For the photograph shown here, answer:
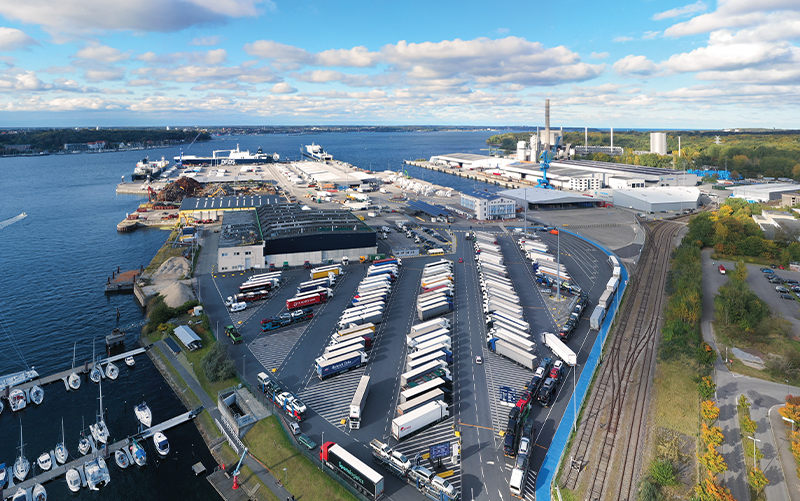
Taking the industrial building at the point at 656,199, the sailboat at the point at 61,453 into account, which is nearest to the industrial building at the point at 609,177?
the industrial building at the point at 656,199

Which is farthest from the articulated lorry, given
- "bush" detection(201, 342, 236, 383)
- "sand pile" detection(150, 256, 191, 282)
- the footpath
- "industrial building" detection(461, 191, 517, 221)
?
"industrial building" detection(461, 191, 517, 221)

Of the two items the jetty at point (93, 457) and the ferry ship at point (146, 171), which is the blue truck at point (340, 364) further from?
the ferry ship at point (146, 171)

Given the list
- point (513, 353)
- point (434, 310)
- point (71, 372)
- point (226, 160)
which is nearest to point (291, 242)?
point (434, 310)

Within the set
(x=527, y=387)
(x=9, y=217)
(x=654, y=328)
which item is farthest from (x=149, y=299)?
(x=9, y=217)

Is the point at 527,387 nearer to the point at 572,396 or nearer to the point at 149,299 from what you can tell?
the point at 572,396

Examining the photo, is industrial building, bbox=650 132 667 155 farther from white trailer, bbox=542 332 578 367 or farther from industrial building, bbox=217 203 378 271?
white trailer, bbox=542 332 578 367

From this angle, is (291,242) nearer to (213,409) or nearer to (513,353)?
(213,409)
